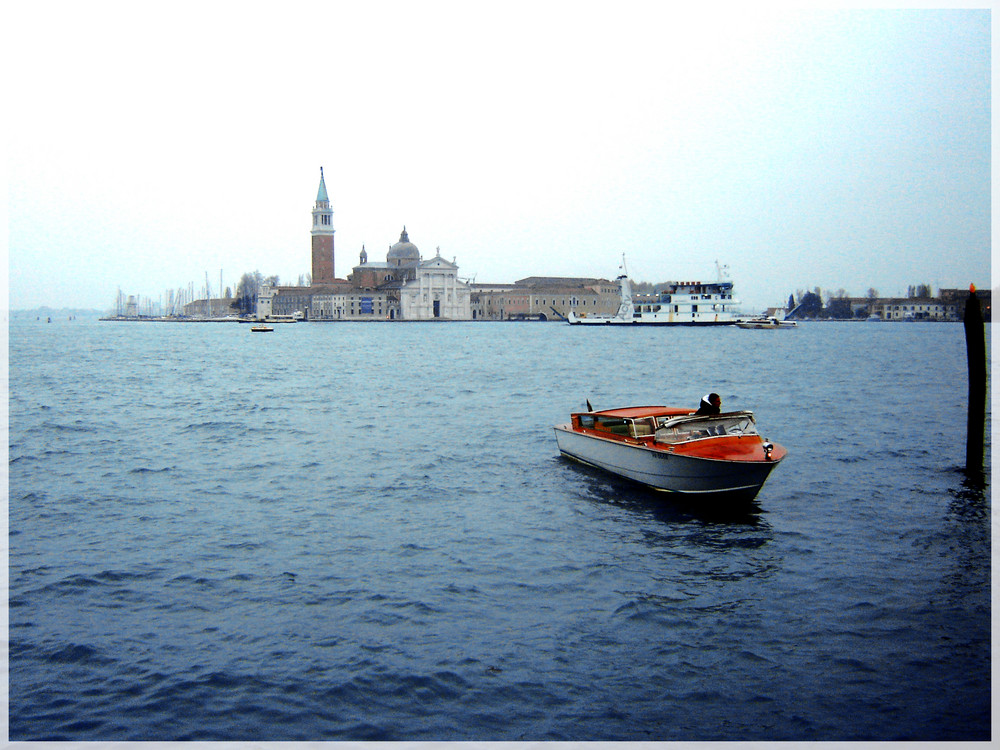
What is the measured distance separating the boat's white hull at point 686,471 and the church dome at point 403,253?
453 ft

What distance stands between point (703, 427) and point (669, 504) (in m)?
1.32

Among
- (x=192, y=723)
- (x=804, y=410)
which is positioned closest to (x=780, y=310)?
(x=804, y=410)

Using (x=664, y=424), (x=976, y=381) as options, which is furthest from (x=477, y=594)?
(x=976, y=381)

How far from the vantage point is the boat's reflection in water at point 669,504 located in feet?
38.0

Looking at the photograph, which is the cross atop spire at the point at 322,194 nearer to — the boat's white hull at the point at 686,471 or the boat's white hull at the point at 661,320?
the boat's white hull at the point at 661,320

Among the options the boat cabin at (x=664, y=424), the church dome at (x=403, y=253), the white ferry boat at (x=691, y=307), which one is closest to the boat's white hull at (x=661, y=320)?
the white ferry boat at (x=691, y=307)

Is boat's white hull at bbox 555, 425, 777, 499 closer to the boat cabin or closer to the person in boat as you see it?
the boat cabin

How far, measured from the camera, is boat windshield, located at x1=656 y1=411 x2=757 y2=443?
12531 mm

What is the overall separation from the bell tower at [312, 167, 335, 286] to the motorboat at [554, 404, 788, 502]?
141 metres

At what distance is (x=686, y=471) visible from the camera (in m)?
12.0

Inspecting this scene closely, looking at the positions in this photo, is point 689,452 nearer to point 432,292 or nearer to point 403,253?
point 432,292

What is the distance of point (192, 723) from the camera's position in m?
5.96

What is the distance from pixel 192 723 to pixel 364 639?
5.77 ft

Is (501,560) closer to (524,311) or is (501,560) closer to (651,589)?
(651,589)
